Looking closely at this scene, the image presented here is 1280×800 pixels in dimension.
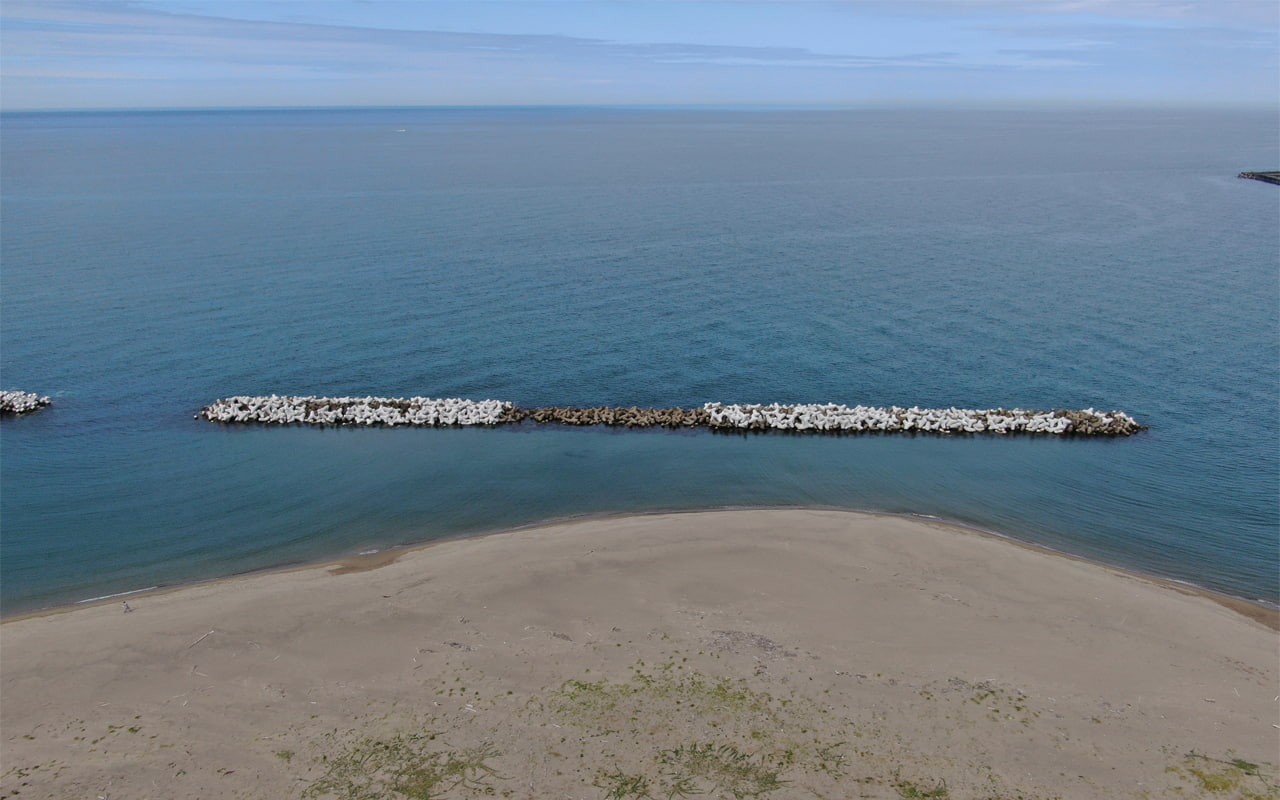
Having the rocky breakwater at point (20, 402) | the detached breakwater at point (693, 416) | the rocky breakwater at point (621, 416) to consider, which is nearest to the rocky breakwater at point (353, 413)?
the detached breakwater at point (693, 416)

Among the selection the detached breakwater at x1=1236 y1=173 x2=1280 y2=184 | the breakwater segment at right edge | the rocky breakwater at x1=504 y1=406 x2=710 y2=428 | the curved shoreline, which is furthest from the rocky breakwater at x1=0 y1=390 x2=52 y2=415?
the detached breakwater at x1=1236 y1=173 x2=1280 y2=184

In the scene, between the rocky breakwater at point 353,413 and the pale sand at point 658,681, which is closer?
the pale sand at point 658,681

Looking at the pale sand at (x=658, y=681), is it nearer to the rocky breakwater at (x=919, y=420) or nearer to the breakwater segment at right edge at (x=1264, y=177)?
the rocky breakwater at (x=919, y=420)

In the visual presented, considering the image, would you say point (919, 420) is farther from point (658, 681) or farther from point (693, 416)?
point (658, 681)

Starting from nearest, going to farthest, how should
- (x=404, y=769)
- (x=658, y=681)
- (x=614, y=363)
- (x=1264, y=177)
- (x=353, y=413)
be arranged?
(x=404, y=769) → (x=658, y=681) → (x=353, y=413) → (x=614, y=363) → (x=1264, y=177)

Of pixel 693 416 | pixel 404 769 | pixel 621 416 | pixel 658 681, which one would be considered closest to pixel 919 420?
pixel 693 416

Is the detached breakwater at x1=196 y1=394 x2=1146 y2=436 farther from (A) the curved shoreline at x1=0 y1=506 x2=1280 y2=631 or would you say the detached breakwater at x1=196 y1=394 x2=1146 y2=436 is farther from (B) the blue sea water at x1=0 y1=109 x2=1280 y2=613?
(A) the curved shoreline at x1=0 y1=506 x2=1280 y2=631
